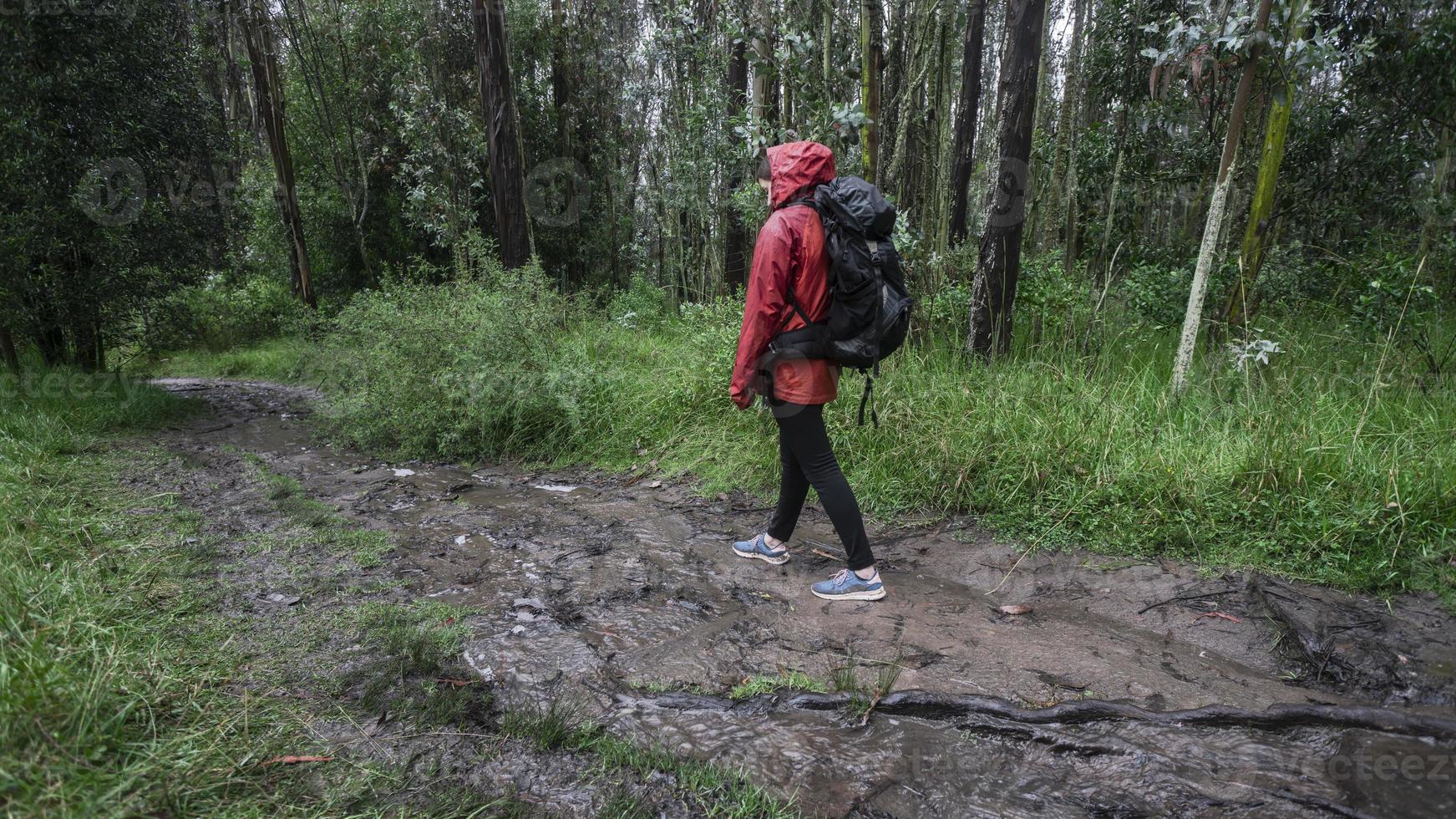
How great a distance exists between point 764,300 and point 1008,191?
9.52ft

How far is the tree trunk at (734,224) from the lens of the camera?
988 centimetres

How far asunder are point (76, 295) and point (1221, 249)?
11147 mm

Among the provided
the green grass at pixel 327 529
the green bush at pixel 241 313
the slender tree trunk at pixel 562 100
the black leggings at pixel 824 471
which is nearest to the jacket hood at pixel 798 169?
the black leggings at pixel 824 471

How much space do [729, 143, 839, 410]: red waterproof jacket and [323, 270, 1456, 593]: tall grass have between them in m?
1.51

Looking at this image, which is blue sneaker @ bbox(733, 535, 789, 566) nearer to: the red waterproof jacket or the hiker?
the hiker

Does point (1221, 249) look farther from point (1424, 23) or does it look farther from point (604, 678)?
point (604, 678)

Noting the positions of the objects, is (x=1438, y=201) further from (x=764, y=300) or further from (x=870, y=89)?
(x=764, y=300)

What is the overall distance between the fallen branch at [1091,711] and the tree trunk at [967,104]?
769cm

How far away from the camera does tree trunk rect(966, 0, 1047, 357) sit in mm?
5039

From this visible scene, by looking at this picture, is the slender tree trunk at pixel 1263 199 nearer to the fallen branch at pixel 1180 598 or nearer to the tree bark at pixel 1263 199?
the tree bark at pixel 1263 199

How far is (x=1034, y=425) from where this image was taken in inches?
169

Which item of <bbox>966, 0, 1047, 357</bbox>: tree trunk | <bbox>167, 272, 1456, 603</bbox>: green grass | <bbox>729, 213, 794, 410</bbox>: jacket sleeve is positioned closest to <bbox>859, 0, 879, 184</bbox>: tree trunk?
<bbox>966, 0, 1047, 357</bbox>: tree trunk

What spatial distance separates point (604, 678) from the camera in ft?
8.92

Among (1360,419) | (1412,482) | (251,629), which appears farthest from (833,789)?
(1360,419)
